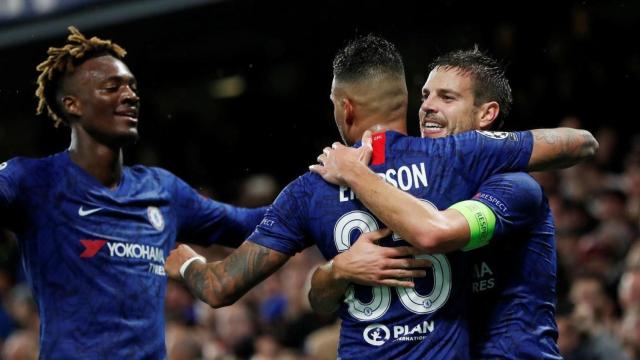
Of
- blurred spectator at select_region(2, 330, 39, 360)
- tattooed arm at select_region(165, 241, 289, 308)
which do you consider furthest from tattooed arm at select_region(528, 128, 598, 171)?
blurred spectator at select_region(2, 330, 39, 360)

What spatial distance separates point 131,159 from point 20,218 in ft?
30.6

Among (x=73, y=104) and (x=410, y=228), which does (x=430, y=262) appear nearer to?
(x=410, y=228)

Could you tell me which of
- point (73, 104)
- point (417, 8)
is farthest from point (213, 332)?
point (73, 104)

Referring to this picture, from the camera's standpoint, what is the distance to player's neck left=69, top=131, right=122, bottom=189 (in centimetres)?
493

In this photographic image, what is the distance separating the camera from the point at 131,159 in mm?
13969

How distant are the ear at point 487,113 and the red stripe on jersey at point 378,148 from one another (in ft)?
2.17

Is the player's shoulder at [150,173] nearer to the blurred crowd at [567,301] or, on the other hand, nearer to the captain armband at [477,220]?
the captain armband at [477,220]

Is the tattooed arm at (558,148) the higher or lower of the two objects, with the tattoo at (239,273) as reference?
higher

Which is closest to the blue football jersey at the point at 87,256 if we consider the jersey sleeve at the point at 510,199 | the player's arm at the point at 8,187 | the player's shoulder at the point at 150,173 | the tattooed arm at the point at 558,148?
the player's arm at the point at 8,187

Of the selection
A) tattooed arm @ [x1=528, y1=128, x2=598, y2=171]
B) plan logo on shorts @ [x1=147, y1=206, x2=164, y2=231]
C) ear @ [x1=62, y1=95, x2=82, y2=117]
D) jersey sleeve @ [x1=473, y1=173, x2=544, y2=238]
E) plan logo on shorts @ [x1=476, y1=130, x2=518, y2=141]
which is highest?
ear @ [x1=62, y1=95, x2=82, y2=117]

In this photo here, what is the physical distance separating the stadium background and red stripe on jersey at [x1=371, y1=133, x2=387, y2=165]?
3.44 meters

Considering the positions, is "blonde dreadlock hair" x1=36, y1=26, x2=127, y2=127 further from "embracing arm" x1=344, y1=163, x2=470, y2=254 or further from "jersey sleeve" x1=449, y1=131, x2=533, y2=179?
"jersey sleeve" x1=449, y1=131, x2=533, y2=179

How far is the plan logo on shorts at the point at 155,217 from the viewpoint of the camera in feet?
16.4

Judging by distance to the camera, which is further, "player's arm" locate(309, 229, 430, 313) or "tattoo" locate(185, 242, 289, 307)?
"tattoo" locate(185, 242, 289, 307)
